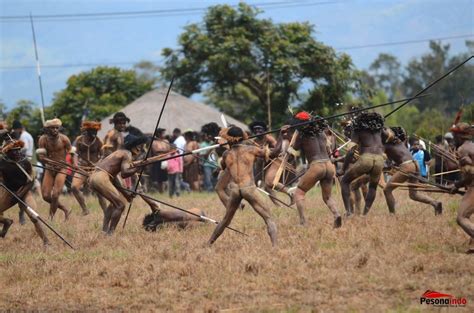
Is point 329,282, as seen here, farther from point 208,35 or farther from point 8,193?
point 208,35

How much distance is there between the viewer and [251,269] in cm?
1121

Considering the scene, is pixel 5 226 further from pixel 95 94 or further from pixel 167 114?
pixel 95 94

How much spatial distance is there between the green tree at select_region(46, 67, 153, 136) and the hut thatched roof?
571 centimetres

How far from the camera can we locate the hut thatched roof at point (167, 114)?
3134 cm

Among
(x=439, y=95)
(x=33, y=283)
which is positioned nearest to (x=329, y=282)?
(x=33, y=283)

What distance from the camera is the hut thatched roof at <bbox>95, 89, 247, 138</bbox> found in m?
31.3

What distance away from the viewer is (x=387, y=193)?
16250 mm

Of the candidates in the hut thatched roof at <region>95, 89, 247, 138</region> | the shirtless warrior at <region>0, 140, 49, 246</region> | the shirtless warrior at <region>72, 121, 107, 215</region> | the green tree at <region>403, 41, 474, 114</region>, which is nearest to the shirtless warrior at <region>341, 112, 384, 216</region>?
the shirtless warrior at <region>0, 140, 49, 246</region>

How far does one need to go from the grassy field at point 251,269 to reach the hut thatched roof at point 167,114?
52.8 ft

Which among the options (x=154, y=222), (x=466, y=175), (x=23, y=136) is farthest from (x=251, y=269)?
(x=23, y=136)

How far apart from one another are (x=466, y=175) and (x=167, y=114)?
2128 cm

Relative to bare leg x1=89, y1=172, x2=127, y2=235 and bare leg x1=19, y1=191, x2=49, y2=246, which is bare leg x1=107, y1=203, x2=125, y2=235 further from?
bare leg x1=19, y1=191, x2=49, y2=246

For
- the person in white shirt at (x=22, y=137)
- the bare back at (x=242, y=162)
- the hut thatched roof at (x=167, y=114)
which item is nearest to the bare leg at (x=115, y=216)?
the bare back at (x=242, y=162)

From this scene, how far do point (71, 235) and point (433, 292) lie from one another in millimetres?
7627
